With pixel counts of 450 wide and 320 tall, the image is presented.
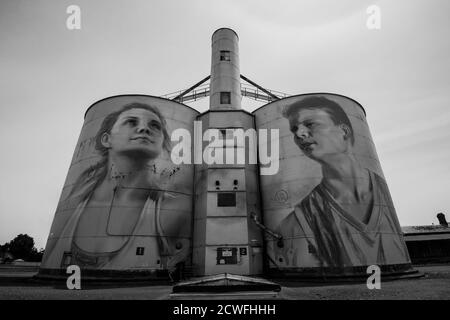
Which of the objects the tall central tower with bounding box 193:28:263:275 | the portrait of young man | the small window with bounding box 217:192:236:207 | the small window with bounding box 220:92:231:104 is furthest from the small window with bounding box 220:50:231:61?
the small window with bounding box 217:192:236:207

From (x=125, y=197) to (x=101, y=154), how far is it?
5277 millimetres

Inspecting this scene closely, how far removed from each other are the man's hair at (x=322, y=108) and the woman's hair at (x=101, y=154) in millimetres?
13081

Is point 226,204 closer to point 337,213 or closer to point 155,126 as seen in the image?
point 337,213

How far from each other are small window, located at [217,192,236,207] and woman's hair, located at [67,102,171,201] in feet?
24.0

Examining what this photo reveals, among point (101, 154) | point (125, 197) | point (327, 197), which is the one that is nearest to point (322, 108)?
point (327, 197)

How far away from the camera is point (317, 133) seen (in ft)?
81.0

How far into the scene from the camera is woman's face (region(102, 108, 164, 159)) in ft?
79.2

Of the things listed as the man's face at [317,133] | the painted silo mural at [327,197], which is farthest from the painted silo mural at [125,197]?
the man's face at [317,133]

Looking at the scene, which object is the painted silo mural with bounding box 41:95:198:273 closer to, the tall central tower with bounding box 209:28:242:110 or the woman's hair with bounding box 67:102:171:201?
the woman's hair with bounding box 67:102:171:201

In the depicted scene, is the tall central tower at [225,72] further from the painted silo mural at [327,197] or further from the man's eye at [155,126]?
the man's eye at [155,126]

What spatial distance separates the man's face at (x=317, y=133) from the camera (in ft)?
78.9
